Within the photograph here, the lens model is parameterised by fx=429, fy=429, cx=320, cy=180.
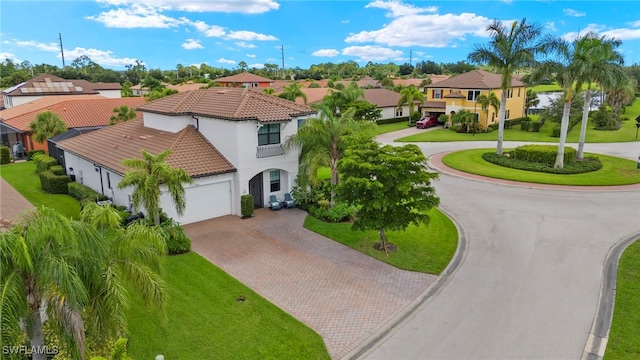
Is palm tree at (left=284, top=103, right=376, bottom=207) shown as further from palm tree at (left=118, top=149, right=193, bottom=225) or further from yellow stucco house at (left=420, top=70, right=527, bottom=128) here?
yellow stucco house at (left=420, top=70, right=527, bottom=128)

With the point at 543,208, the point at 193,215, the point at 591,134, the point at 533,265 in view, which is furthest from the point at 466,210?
the point at 591,134

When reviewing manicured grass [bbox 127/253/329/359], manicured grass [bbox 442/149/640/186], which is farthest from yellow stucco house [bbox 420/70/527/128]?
manicured grass [bbox 127/253/329/359]

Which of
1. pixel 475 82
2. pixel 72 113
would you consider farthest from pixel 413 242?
pixel 475 82

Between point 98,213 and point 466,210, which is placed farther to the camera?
point 466,210

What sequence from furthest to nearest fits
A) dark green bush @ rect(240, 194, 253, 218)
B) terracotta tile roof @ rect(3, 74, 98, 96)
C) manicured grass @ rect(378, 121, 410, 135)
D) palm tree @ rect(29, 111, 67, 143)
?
terracotta tile roof @ rect(3, 74, 98, 96) → manicured grass @ rect(378, 121, 410, 135) → palm tree @ rect(29, 111, 67, 143) → dark green bush @ rect(240, 194, 253, 218)

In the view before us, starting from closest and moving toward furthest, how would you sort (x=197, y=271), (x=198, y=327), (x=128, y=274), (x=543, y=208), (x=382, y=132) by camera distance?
1. (x=128, y=274)
2. (x=198, y=327)
3. (x=197, y=271)
4. (x=543, y=208)
5. (x=382, y=132)

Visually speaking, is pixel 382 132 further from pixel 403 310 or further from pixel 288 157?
pixel 403 310
